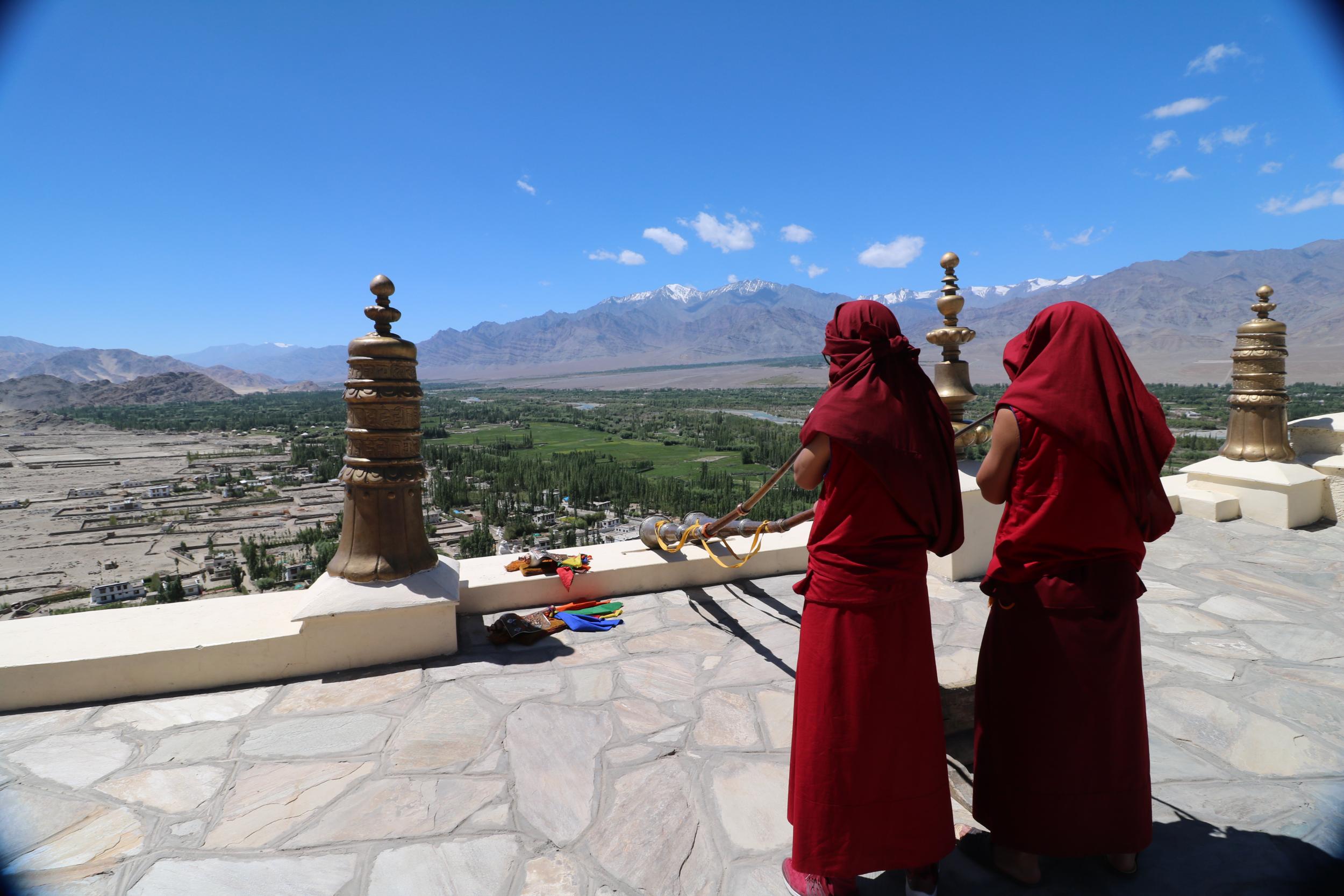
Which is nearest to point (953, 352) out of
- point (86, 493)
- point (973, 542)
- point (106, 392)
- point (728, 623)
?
point (973, 542)

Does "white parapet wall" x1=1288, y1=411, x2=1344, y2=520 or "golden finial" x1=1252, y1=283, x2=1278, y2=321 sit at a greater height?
"golden finial" x1=1252, y1=283, x2=1278, y2=321

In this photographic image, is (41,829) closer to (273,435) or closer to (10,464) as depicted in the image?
(10,464)

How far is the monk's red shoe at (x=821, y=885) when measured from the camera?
6.48 feet

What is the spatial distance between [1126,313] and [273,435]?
18834 cm

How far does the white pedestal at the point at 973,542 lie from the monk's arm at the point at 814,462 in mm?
3303

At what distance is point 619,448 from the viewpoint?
4938 cm

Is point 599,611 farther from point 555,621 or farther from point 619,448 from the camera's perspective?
point 619,448

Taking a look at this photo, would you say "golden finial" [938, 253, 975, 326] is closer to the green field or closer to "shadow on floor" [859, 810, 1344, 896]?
"shadow on floor" [859, 810, 1344, 896]

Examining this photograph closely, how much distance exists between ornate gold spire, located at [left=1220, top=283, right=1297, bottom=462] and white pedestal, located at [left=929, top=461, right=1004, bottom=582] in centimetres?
365

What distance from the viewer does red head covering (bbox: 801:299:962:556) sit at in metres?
1.80

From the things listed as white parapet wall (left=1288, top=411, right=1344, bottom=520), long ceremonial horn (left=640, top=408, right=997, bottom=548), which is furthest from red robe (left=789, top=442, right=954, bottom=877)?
white parapet wall (left=1288, top=411, right=1344, bottom=520)

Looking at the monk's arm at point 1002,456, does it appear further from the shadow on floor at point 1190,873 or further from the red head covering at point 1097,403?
the shadow on floor at point 1190,873

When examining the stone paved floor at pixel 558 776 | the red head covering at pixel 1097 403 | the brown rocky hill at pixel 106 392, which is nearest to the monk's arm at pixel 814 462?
the red head covering at pixel 1097 403

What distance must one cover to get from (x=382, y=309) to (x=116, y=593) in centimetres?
1561
